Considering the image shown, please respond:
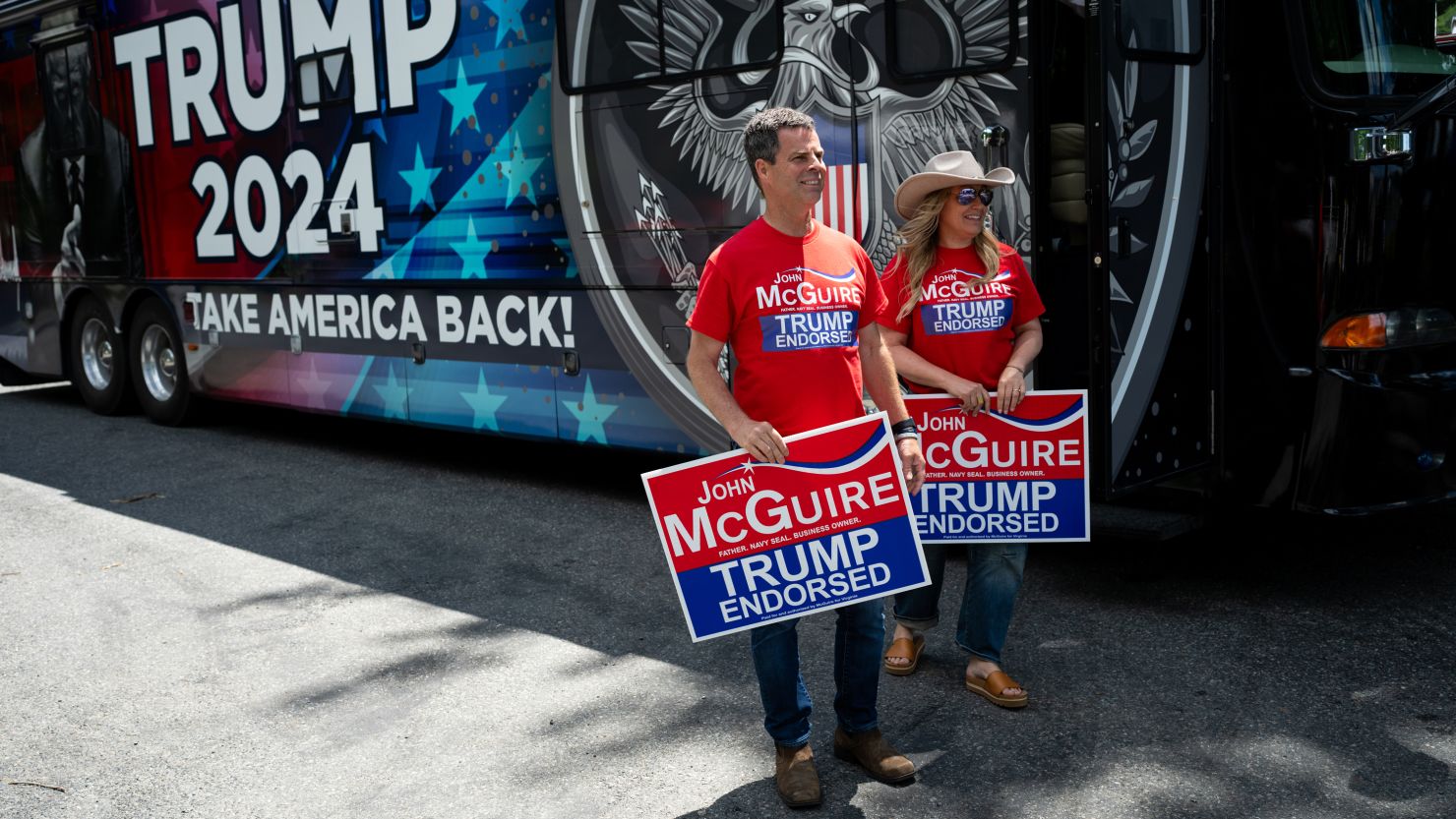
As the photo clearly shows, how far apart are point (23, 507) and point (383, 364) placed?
210 cm

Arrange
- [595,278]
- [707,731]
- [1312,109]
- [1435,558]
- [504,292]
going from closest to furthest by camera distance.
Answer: [707,731] → [1312,109] → [1435,558] → [595,278] → [504,292]

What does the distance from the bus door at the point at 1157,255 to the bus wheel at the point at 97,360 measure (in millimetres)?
8468

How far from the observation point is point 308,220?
8.79 m

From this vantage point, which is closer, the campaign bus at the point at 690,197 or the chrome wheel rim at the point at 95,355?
the campaign bus at the point at 690,197

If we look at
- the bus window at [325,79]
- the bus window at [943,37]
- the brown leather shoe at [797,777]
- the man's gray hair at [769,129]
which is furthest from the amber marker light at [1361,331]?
the bus window at [325,79]

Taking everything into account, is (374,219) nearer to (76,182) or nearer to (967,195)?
(76,182)

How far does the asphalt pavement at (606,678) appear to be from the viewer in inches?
149

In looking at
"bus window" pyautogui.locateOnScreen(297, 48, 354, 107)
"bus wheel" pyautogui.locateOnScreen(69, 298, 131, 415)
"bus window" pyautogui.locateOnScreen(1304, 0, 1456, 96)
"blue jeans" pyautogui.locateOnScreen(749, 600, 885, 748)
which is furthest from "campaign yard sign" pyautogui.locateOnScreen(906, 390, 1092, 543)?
"bus wheel" pyautogui.locateOnScreen(69, 298, 131, 415)

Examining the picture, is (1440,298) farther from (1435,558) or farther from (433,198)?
(433,198)

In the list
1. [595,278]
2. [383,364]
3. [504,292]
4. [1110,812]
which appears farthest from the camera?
[383,364]

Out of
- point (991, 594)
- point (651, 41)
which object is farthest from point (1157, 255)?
point (651, 41)

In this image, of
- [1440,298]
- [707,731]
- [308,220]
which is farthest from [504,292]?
[1440,298]

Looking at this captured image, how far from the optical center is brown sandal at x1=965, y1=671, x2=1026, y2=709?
4.27 m

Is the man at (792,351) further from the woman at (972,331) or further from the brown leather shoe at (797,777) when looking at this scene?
the woman at (972,331)
